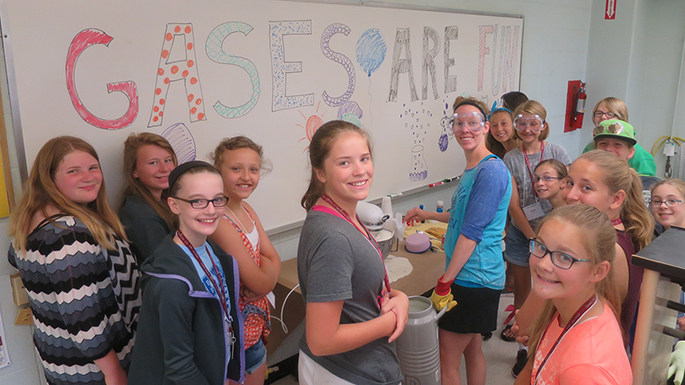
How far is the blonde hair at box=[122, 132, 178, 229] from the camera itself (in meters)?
1.87

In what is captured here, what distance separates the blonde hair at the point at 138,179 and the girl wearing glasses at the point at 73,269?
7.4 inches

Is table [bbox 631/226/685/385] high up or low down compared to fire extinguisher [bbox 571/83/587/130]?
down

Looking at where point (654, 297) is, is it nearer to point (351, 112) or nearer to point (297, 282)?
point (297, 282)

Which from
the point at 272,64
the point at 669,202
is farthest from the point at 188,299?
the point at 669,202

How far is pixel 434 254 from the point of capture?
2.76 metres

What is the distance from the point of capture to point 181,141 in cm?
217

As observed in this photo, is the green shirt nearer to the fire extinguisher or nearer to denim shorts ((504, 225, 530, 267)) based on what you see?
Answer: denim shorts ((504, 225, 530, 267))

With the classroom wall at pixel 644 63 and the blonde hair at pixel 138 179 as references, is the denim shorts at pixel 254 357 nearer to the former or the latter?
the blonde hair at pixel 138 179

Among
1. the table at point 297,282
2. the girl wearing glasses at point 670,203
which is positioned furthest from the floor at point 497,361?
the girl wearing glasses at point 670,203

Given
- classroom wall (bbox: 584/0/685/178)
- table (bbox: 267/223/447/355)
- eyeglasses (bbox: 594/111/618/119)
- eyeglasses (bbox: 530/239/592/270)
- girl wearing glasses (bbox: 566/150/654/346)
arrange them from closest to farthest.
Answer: eyeglasses (bbox: 530/239/592/270)
girl wearing glasses (bbox: 566/150/654/346)
table (bbox: 267/223/447/355)
eyeglasses (bbox: 594/111/618/119)
classroom wall (bbox: 584/0/685/178)

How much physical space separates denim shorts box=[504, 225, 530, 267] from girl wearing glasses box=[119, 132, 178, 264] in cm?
216

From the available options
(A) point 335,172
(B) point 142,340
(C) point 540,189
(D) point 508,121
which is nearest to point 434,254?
(C) point 540,189

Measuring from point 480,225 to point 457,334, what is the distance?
1.71ft

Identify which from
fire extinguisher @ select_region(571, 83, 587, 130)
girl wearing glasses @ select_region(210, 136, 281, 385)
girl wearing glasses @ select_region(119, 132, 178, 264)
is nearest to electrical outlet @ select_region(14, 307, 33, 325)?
girl wearing glasses @ select_region(119, 132, 178, 264)
